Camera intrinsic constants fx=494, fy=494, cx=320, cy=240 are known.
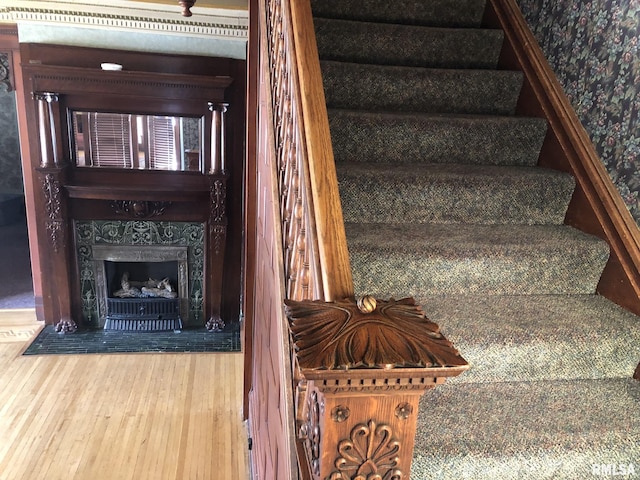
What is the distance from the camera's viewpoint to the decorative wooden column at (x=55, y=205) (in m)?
4.23

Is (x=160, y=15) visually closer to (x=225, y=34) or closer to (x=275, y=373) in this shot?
(x=225, y=34)

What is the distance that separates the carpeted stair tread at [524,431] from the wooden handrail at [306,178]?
1.56 ft

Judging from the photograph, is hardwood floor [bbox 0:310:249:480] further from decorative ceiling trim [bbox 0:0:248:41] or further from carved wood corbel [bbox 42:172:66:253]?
decorative ceiling trim [bbox 0:0:248:41]

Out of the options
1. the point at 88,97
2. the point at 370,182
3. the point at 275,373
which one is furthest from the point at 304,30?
the point at 88,97

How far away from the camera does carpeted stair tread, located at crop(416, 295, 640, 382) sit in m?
1.35

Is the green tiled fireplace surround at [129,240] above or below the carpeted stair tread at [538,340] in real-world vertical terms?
below

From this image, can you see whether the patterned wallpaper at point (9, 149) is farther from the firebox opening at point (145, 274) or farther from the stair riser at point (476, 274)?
the stair riser at point (476, 274)

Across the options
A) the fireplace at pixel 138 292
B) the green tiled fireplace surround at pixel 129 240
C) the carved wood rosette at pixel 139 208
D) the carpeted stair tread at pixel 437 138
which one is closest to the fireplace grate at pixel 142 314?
the fireplace at pixel 138 292

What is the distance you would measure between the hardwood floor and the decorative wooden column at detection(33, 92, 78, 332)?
481mm

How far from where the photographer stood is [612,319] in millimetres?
1467


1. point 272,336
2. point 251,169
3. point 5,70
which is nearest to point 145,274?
point 5,70

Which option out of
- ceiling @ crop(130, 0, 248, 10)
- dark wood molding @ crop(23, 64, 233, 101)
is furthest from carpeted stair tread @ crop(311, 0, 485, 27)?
dark wood molding @ crop(23, 64, 233, 101)

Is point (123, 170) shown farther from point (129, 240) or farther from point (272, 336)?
point (272, 336)

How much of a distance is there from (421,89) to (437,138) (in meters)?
0.30
